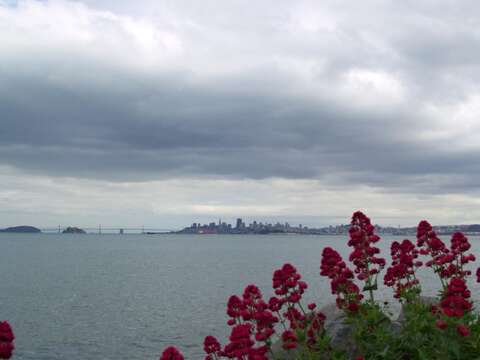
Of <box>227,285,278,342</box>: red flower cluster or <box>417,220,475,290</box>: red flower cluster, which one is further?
<box>417,220,475,290</box>: red flower cluster

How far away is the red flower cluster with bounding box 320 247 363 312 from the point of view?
1149 cm

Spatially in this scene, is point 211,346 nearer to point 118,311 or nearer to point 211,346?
point 211,346

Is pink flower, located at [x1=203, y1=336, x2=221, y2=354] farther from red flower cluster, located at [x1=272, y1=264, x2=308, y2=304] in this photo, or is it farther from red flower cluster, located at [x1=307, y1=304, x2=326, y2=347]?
red flower cluster, located at [x1=307, y1=304, x2=326, y2=347]

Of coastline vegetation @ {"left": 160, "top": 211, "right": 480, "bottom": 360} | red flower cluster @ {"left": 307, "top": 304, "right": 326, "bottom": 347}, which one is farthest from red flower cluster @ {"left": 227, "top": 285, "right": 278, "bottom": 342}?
red flower cluster @ {"left": 307, "top": 304, "right": 326, "bottom": 347}

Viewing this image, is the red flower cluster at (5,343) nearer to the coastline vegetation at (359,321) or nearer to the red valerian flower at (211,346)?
the coastline vegetation at (359,321)

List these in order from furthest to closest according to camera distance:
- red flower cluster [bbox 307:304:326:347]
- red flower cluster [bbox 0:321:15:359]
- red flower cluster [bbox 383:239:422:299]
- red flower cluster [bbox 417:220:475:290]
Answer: red flower cluster [bbox 417:220:475:290] → red flower cluster [bbox 383:239:422:299] → red flower cluster [bbox 307:304:326:347] → red flower cluster [bbox 0:321:15:359]

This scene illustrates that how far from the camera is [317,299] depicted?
5412 centimetres

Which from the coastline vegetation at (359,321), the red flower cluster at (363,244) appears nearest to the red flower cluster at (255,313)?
the coastline vegetation at (359,321)

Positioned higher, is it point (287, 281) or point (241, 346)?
point (287, 281)

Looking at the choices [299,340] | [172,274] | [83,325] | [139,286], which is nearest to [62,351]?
[83,325]

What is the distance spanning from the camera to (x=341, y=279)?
1149 centimetres

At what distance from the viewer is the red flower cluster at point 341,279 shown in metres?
11.5

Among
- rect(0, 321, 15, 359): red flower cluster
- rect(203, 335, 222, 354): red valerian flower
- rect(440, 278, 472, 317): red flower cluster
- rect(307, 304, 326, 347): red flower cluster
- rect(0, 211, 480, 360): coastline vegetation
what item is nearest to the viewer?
rect(0, 321, 15, 359): red flower cluster

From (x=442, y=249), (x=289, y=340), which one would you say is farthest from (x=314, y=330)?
(x=442, y=249)
